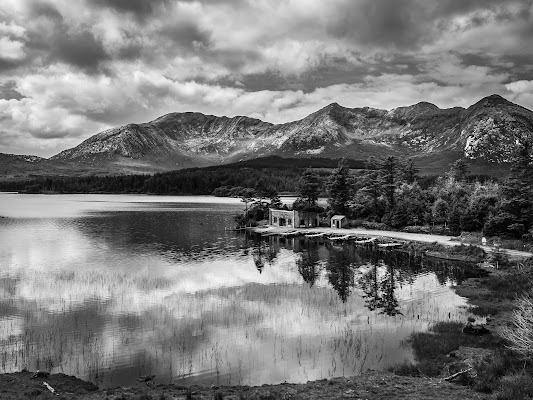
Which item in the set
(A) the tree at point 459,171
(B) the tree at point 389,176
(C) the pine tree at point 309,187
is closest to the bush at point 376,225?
(B) the tree at point 389,176

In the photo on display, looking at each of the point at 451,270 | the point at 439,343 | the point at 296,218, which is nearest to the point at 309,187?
the point at 296,218

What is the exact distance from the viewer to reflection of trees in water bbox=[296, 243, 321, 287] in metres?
48.1

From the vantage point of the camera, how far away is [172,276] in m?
46.7

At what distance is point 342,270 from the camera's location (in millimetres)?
52188

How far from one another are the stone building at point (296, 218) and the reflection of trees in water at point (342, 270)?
25.2 metres

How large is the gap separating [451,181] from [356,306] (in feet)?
244

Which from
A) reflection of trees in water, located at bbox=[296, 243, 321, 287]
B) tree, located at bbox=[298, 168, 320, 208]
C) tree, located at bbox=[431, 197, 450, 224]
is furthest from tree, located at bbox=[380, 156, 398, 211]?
reflection of trees in water, located at bbox=[296, 243, 321, 287]

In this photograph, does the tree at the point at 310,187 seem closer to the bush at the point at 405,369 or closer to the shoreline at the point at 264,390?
the bush at the point at 405,369

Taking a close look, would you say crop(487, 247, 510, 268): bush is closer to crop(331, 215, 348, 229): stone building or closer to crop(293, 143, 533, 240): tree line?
crop(293, 143, 533, 240): tree line

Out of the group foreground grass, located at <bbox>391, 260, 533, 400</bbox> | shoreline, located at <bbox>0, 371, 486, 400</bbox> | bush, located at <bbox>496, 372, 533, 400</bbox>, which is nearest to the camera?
bush, located at <bbox>496, 372, 533, 400</bbox>

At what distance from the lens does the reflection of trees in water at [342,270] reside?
42.2m

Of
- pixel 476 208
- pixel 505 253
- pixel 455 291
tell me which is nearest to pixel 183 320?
pixel 455 291

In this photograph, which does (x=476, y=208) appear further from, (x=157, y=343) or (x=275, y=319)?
(x=157, y=343)

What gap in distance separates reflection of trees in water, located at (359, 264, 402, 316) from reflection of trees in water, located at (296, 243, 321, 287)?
5.36 meters
